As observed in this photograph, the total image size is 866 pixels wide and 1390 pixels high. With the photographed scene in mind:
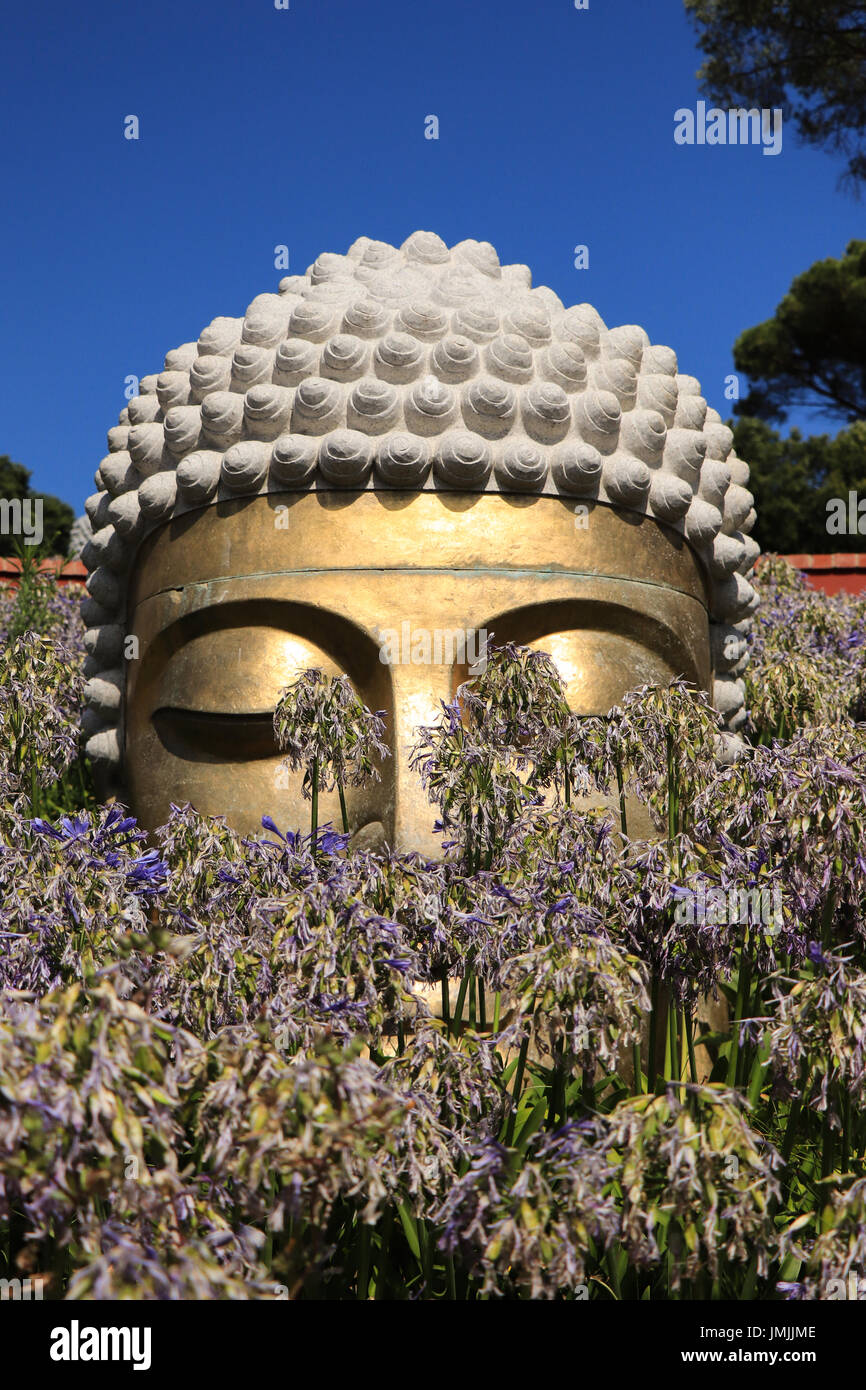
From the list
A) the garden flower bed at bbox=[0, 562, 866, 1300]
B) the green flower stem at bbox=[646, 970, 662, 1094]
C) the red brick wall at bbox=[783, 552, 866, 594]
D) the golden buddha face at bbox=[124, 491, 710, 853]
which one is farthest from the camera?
the red brick wall at bbox=[783, 552, 866, 594]

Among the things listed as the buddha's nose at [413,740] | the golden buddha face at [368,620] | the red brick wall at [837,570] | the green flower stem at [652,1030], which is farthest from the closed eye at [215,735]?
the red brick wall at [837,570]

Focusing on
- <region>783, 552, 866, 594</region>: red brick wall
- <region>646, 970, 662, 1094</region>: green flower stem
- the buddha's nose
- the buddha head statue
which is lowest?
<region>646, 970, 662, 1094</region>: green flower stem

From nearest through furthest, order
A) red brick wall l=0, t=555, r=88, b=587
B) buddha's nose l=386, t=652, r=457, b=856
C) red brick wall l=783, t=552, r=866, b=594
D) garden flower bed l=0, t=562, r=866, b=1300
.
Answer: garden flower bed l=0, t=562, r=866, b=1300, buddha's nose l=386, t=652, r=457, b=856, red brick wall l=0, t=555, r=88, b=587, red brick wall l=783, t=552, r=866, b=594

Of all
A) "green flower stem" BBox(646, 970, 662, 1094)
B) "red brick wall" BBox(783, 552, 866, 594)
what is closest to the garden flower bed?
"green flower stem" BBox(646, 970, 662, 1094)

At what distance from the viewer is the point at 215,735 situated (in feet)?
13.9

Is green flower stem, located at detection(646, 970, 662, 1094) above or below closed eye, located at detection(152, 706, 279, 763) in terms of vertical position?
below

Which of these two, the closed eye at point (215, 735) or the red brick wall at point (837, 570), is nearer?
the closed eye at point (215, 735)

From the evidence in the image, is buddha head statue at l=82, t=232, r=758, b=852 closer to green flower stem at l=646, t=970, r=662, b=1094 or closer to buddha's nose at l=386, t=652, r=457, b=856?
buddha's nose at l=386, t=652, r=457, b=856

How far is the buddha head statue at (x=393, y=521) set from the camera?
4.09 m

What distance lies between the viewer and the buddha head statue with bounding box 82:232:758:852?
13.4 feet

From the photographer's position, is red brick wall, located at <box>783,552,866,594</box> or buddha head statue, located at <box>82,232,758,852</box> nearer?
buddha head statue, located at <box>82,232,758,852</box>

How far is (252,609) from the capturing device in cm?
421

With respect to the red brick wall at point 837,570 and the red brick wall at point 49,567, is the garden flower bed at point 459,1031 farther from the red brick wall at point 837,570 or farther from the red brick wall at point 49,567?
the red brick wall at point 837,570
